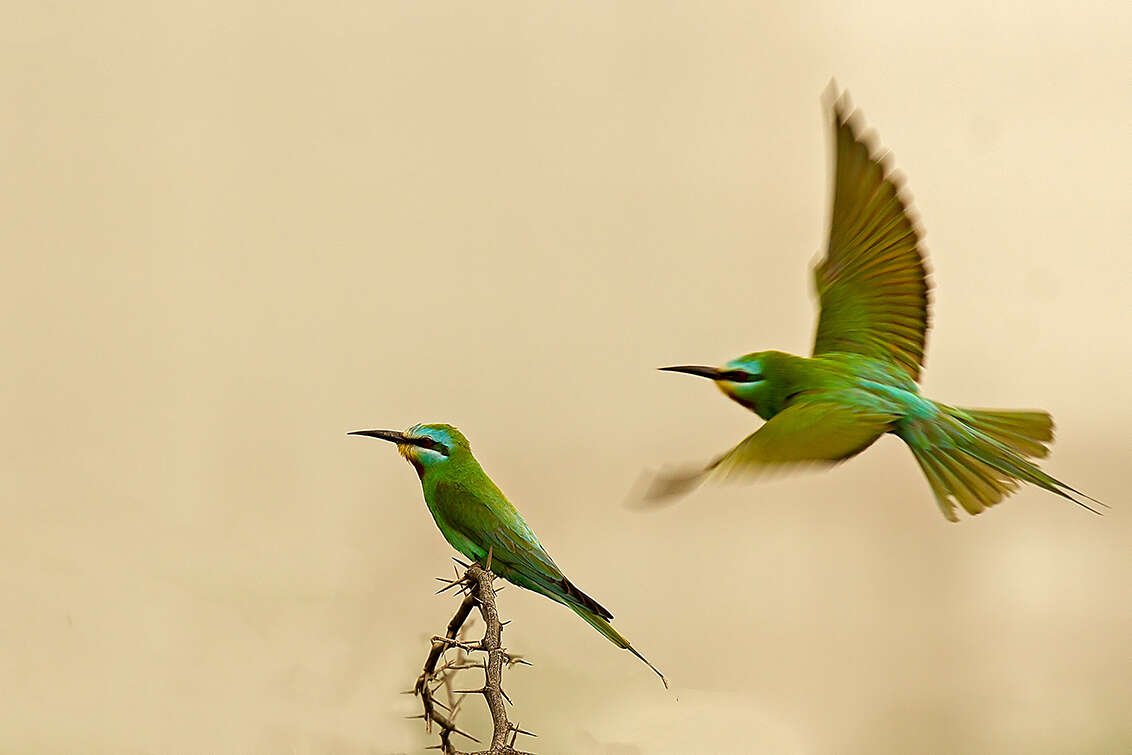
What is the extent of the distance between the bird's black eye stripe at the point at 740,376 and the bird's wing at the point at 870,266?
117 mm

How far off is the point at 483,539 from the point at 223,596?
59 cm

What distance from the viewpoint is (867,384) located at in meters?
0.98

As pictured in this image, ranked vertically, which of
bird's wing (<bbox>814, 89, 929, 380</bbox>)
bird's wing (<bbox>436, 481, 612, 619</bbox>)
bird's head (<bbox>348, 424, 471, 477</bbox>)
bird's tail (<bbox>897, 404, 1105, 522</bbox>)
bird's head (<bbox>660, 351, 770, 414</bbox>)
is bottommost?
bird's wing (<bbox>436, 481, 612, 619</bbox>)

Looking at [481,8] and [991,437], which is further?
[481,8]

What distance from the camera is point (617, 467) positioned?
147 cm

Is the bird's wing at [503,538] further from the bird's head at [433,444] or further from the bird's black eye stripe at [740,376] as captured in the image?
the bird's black eye stripe at [740,376]

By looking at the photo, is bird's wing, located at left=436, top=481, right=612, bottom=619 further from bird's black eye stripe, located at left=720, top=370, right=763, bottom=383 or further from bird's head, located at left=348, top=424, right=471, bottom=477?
bird's black eye stripe, located at left=720, top=370, right=763, bottom=383

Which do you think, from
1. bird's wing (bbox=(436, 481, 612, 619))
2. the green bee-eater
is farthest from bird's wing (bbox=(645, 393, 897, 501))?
bird's wing (bbox=(436, 481, 612, 619))

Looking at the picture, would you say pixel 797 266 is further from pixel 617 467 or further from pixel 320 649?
pixel 320 649

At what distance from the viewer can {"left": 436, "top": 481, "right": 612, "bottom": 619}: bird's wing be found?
3.17ft

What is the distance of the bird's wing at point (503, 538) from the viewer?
38.0 inches

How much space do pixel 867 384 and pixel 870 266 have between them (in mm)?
148

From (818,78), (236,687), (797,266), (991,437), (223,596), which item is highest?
(818,78)

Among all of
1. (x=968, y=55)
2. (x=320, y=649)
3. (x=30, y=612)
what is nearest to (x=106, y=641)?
(x=30, y=612)
